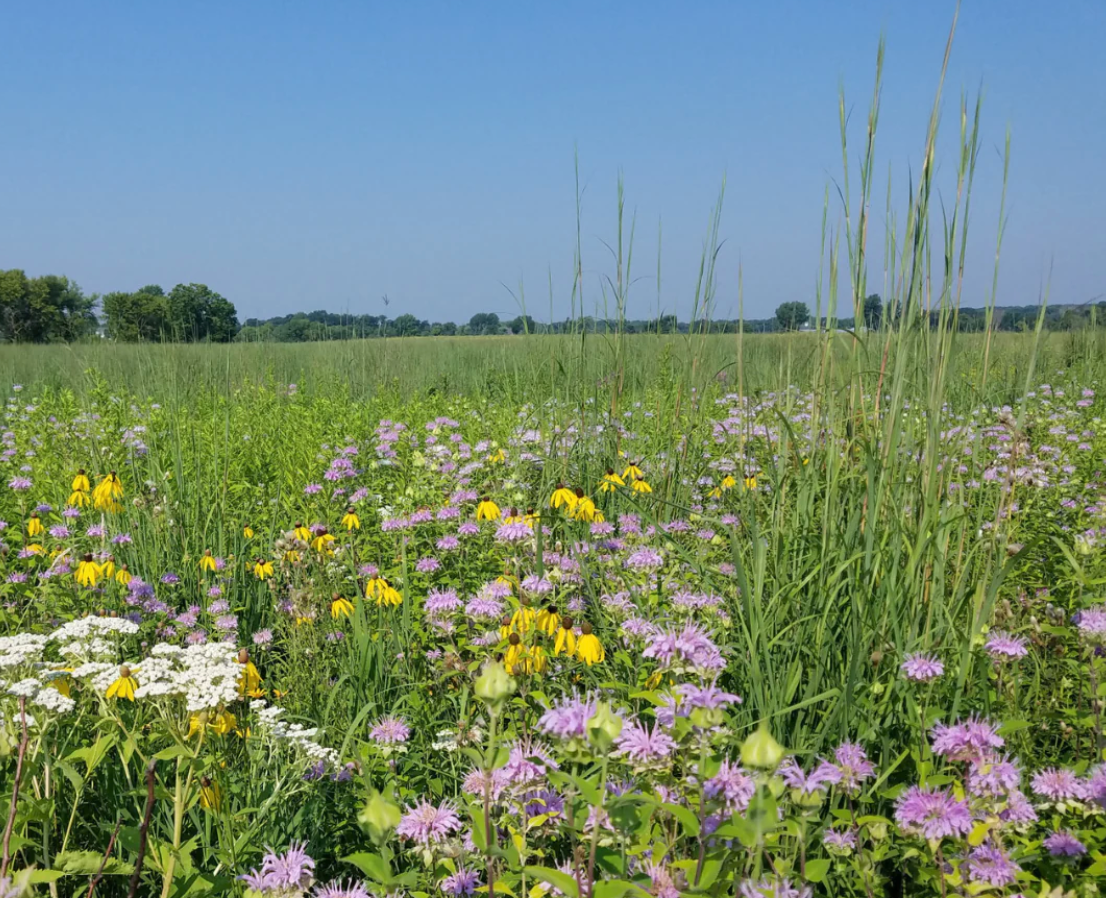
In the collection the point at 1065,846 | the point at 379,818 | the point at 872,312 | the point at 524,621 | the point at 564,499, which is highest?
the point at 872,312

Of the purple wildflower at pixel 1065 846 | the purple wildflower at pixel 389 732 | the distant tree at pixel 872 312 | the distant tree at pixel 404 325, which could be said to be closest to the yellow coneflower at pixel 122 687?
the purple wildflower at pixel 389 732

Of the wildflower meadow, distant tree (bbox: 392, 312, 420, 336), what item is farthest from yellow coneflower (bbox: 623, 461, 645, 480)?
distant tree (bbox: 392, 312, 420, 336)

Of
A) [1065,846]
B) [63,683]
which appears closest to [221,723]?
[63,683]

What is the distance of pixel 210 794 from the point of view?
1436 millimetres

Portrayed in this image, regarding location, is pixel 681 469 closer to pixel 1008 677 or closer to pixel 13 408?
pixel 1008 677

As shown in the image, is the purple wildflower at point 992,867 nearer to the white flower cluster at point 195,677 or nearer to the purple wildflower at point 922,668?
the purple wildflower at point 922,668

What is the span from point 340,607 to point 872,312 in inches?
71.8

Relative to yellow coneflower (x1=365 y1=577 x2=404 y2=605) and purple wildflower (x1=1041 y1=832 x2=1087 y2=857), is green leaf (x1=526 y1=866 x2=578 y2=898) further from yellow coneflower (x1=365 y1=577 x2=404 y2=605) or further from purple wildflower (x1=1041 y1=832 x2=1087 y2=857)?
yellow coneflower (x1=365 y1=577 x2=404 y2=605)

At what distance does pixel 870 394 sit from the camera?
223 centimetres

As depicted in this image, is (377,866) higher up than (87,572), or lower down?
higher up

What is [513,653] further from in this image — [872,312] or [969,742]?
[872,312]

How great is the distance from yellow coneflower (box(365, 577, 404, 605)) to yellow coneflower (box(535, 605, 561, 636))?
66cm

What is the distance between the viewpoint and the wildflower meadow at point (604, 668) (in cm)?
100

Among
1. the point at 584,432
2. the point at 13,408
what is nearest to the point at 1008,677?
the point at 584,432
